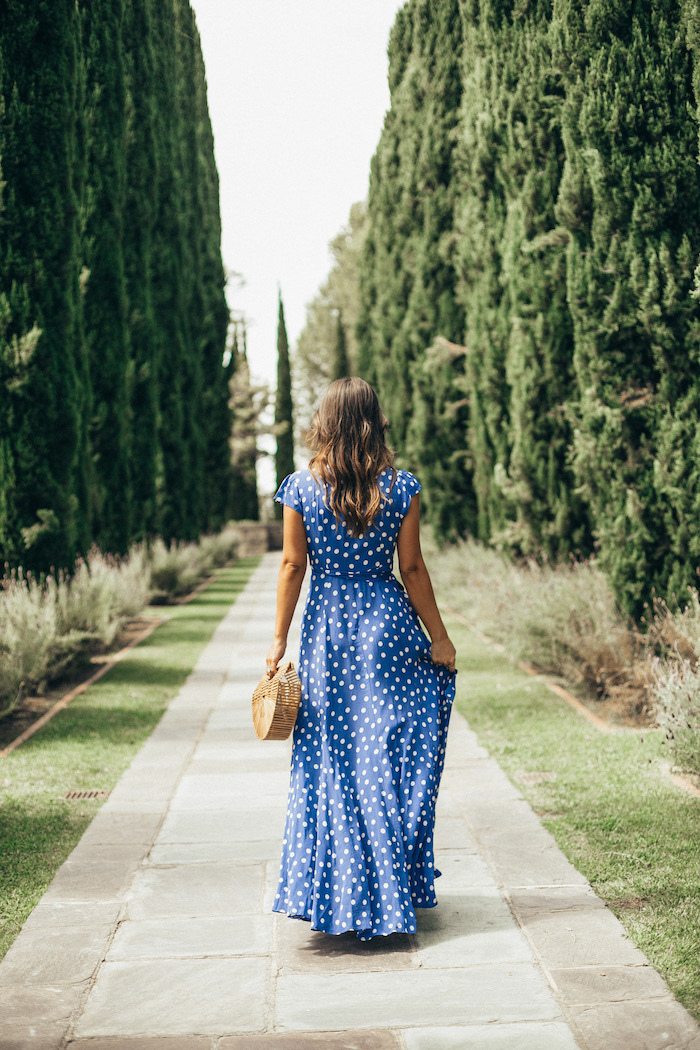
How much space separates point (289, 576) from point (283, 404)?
3654 cm

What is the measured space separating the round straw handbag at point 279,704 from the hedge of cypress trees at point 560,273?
4.08 metres

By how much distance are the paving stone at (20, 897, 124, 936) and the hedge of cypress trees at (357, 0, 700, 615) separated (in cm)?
454

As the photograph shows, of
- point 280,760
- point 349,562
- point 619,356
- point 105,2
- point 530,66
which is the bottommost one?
point 280,760

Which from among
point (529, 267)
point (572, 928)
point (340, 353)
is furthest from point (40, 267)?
point (340, 353)

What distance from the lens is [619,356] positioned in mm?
7031

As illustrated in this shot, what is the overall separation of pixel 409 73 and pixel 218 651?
34.5 ft

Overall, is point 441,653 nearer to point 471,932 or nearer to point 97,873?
point 471,932

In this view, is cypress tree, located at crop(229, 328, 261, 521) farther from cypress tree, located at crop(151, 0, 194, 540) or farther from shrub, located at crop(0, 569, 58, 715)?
shrub, located at crop(0, 569, 58, 715)

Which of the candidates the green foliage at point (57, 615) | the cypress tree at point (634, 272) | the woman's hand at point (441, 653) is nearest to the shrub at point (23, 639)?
the green foliage at point (57, 615)

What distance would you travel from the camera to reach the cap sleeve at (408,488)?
354 cm

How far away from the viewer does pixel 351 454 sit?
3488mm

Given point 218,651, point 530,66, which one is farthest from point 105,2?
point 218,651

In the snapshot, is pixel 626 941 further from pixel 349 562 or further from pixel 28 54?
pixel 28 54

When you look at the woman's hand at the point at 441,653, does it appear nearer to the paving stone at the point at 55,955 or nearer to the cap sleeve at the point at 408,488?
the cap sleeve at the point at 408,488
